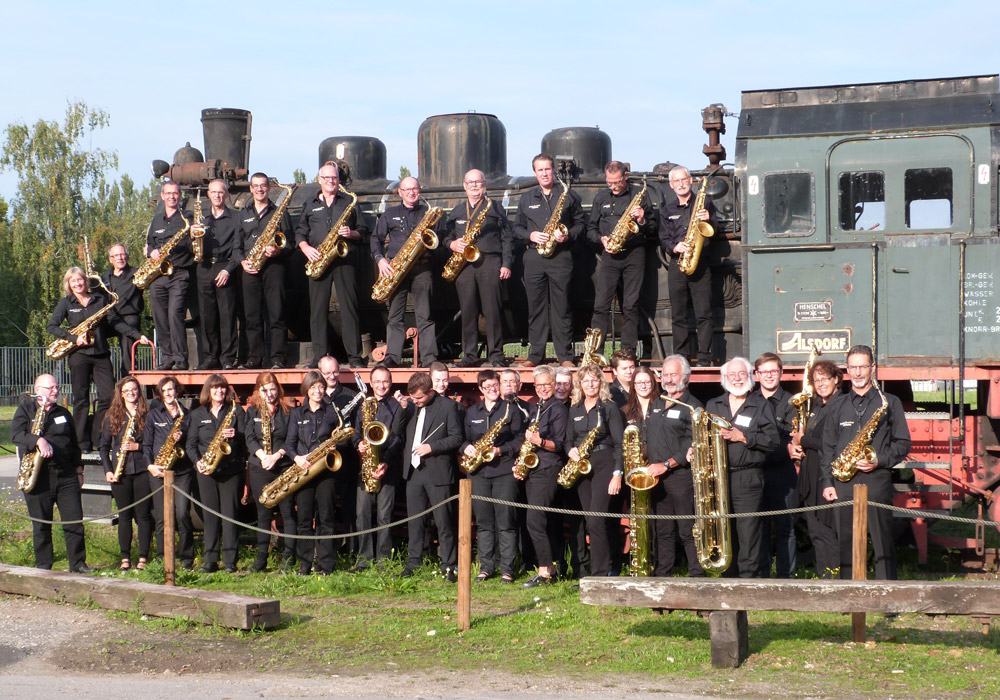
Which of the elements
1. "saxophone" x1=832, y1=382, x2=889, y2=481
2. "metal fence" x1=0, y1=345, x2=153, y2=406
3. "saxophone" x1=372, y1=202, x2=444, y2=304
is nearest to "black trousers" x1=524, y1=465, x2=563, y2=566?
"saxophone" x1=832, y1=382, x2=889, y2=481

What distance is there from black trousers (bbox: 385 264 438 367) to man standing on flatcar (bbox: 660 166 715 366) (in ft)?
8.13

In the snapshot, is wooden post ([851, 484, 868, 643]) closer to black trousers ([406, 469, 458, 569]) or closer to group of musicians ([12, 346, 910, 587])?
group of musicians ([12, 346, 910, 587])

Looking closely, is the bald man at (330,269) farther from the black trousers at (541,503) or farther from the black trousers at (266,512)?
the black trousers at (541,503)

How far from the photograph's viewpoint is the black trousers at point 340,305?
1138 centimetres

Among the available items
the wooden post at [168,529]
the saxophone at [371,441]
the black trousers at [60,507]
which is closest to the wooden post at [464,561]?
the saxophone at [371,441]

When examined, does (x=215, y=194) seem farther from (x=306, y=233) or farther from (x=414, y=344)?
(x=414, y=344)

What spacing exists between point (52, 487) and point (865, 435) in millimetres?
7494

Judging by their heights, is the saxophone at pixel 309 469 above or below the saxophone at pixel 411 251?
below

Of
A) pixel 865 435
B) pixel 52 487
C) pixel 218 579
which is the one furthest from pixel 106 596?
pixel 865 435

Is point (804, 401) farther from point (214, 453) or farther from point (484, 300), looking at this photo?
point (214, 453)

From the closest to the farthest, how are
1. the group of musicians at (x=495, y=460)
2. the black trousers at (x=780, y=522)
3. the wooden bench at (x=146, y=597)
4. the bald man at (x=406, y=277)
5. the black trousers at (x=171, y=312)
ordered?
the wooden bench at (x=146, y=597) < the group of musicians at (x=495, y=460) < the black trousers at (x=780, y=522) < the bald man at (x=406, y=277) < the black trousers at (x=171, y=312)

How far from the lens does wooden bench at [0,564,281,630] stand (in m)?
7.89

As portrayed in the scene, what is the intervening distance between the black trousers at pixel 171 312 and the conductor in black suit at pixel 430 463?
11.5 ft

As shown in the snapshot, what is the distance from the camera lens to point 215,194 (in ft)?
39.2
